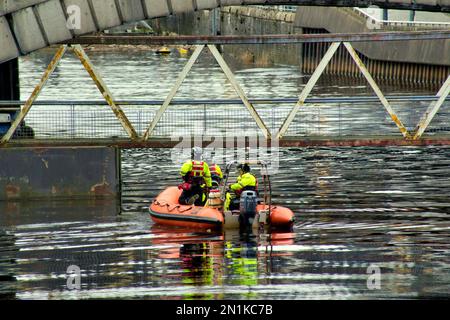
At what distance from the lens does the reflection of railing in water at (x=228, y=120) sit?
3181cm

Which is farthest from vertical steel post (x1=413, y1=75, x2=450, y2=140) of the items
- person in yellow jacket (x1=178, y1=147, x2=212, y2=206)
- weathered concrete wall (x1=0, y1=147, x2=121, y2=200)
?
weathered concrete wall (x1=0, y1=147, x2=121, y2=200)

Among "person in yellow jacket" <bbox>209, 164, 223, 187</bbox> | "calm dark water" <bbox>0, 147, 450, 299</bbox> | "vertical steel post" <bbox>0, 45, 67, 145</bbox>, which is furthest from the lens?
"vertical steel post" <bbox>0, 45, 67, 145</bbox>

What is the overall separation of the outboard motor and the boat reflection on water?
0.31 meters

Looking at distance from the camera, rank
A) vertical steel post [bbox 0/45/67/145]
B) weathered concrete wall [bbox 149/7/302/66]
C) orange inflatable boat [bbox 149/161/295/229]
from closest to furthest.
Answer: orange inflatable boat [bbox 149/161/295/229] < vertical steel post [bbox 0/45/67/145] < weathered concrete wall [bbox 149/7/302/66]

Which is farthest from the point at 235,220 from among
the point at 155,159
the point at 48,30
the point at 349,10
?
the point at 349,10

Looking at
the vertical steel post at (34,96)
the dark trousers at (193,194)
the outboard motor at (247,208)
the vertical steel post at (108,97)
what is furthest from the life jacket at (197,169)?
the vertical steel post at (34,96)

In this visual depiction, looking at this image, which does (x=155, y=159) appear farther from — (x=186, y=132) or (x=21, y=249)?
(x=21, y=249)

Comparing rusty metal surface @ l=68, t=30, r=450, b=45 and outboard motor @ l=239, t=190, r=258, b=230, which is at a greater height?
rusty metal surface @ l=68, t=30, r=450, b=45

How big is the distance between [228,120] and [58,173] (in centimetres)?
660

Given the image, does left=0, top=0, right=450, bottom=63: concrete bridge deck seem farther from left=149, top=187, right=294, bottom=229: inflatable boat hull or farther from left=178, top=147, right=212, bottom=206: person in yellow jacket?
left=149, top=187, right=294, bottom=229: inflatable boat hull

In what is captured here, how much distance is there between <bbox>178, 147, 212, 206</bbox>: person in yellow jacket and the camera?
1112 inches

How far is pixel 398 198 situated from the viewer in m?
31.4

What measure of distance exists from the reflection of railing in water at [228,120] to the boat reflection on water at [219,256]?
17.2 ft
